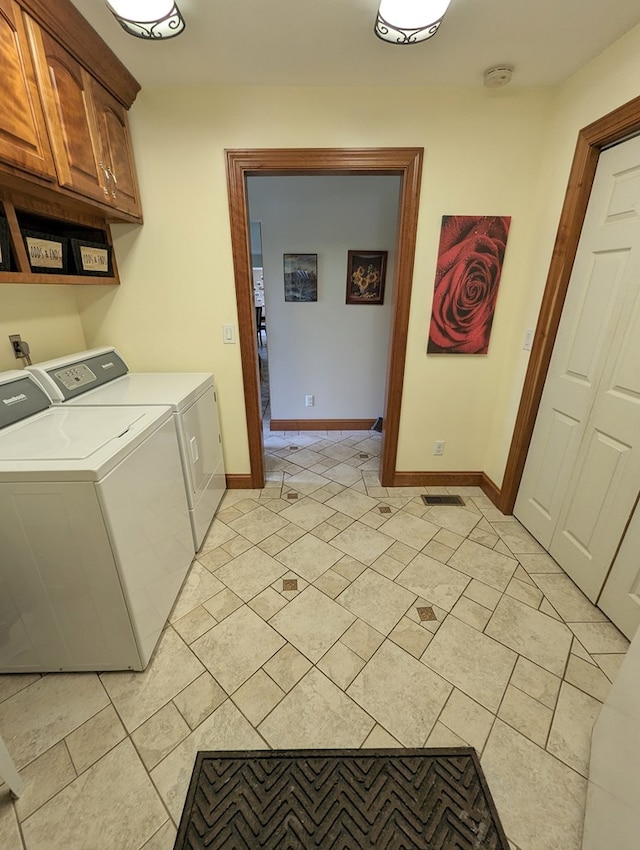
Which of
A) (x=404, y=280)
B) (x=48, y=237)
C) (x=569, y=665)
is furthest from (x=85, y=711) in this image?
(x=404, y=280)

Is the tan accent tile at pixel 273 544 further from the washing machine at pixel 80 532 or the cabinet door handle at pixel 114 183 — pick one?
the cabinet door handle at pixel 114 183

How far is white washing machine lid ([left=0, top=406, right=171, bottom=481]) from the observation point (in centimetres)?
102

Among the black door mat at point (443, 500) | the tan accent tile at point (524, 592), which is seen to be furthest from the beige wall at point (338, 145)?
the tan accent tile at point (524, 592)

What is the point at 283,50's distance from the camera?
155cm

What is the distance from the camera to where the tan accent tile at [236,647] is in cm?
137

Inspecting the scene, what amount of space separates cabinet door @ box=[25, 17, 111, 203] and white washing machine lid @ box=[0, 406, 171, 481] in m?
0.94

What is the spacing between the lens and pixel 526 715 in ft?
4.03

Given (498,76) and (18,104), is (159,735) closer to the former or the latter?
(18,104)

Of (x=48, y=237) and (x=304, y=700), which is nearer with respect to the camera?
(x=304, y=700)

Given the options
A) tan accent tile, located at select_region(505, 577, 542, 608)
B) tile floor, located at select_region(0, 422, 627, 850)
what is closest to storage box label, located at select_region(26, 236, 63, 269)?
tile floor, located at select_region(0, 422, 627, 850)

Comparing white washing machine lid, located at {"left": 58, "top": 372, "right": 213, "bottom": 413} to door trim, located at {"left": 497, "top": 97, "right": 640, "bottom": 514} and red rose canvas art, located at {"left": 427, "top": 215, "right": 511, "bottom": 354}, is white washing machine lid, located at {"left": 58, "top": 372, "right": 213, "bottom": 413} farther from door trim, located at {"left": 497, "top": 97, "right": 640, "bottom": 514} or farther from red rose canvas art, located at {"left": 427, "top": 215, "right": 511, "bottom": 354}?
door trim, located at {"left": 497, "top": 97, "right": 640, "bottom": 514}

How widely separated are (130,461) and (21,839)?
3.47 ft

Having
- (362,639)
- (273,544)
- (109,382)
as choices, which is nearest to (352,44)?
(109,382)

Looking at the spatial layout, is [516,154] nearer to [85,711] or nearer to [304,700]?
[304,700]
